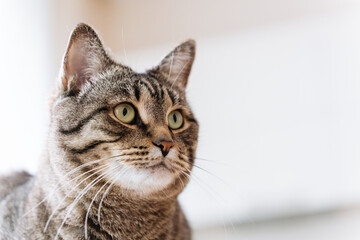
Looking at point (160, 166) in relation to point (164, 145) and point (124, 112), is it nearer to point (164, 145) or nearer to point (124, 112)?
point (164, 145)

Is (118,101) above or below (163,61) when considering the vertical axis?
below

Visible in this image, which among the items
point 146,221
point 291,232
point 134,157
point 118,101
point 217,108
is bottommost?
point 146,221

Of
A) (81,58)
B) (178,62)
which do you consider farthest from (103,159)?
(178,62)

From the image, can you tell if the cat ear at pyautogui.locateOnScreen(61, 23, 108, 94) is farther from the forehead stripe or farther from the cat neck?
the cat neck

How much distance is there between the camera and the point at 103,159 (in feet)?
Answer: 3.40

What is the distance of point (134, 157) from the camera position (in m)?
1.03

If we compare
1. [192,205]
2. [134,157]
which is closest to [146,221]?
[134,157]

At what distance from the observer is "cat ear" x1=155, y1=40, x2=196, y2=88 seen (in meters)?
1.38

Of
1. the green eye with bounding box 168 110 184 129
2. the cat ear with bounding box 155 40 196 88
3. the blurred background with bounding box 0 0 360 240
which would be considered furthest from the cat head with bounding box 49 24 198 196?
the blurred background with bounding box 0 0 360 240

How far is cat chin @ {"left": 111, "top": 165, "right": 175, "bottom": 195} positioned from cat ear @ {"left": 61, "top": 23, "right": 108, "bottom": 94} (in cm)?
27

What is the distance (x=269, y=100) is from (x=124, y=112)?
6.23 ft

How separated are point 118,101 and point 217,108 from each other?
1848mm

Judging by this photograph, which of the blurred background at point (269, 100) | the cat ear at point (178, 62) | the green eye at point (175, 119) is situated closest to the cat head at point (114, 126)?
the green eye at point (175, 119)

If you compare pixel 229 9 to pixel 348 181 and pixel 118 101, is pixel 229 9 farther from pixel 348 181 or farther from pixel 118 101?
pixel 118 101
